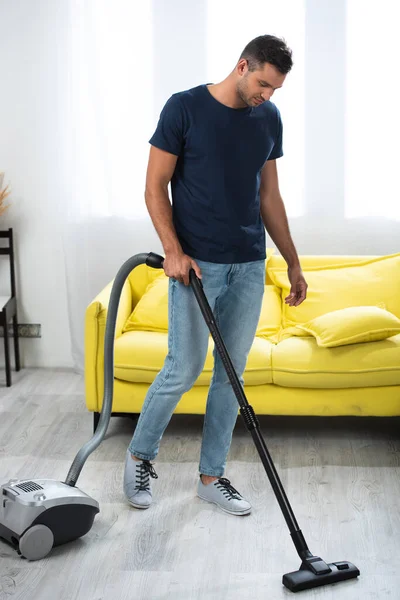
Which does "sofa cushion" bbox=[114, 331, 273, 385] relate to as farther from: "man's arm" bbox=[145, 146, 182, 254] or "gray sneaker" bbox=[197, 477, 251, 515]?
"man's arm" bbox=[145, 146, 182, 254]

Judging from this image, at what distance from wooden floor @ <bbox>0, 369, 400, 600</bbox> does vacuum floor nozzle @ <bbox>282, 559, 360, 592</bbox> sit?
2 cm

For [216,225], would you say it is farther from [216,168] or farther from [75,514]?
[75,514]

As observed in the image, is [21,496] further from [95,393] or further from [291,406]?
[291,406]

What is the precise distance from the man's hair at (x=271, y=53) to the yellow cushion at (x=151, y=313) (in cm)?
144

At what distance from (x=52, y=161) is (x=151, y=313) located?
1210 mm

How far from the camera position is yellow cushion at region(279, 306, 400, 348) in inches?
129

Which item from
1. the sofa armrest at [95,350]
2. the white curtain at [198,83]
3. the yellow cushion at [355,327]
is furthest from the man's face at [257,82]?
the white curtain at [198,83]

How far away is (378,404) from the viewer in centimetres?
331

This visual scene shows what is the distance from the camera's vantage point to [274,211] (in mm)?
2742

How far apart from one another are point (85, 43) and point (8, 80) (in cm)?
46

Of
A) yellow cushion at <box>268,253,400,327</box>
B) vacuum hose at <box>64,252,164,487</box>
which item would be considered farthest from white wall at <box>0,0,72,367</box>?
vacuum hose at <box>64,252,164,487</box>

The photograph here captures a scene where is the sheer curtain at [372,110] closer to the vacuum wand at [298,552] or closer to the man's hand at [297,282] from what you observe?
the man's hand at [297,282]

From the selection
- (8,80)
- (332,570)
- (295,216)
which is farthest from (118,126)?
→ (332,570)

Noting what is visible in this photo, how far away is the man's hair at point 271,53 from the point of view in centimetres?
234
